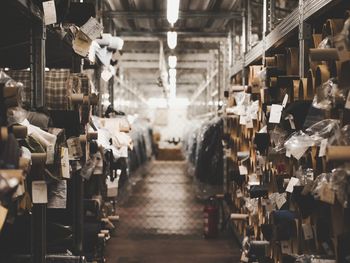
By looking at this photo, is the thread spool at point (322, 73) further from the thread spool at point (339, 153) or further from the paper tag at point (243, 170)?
the paper tag at point (243, 170)

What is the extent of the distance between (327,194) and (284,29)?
1595 mm

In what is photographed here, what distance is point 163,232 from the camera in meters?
6.67

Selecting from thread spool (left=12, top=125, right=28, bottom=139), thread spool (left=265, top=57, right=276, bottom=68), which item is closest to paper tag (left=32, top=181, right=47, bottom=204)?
thread spool (left=12, top=125, right=28, bottom=139)

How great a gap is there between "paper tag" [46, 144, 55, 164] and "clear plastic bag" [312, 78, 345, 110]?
136cm

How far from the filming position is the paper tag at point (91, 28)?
3.46m

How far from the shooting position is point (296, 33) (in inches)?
134

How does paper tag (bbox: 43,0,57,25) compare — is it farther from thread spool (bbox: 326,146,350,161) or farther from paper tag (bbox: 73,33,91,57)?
thread spool (bbox: 326,146,350,161)

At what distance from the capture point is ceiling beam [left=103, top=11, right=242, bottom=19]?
6570mm

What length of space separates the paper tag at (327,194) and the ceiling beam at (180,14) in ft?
15.2

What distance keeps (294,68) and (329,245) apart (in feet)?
4.33

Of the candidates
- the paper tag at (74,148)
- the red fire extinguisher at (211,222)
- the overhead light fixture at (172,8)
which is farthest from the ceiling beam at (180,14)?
the paper tag at (74,148)

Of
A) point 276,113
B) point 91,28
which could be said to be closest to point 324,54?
point 276,113

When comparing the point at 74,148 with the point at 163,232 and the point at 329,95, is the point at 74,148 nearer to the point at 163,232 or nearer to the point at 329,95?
the point at 329,95

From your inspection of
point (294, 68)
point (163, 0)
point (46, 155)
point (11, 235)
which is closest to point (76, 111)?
point (46, 155)
